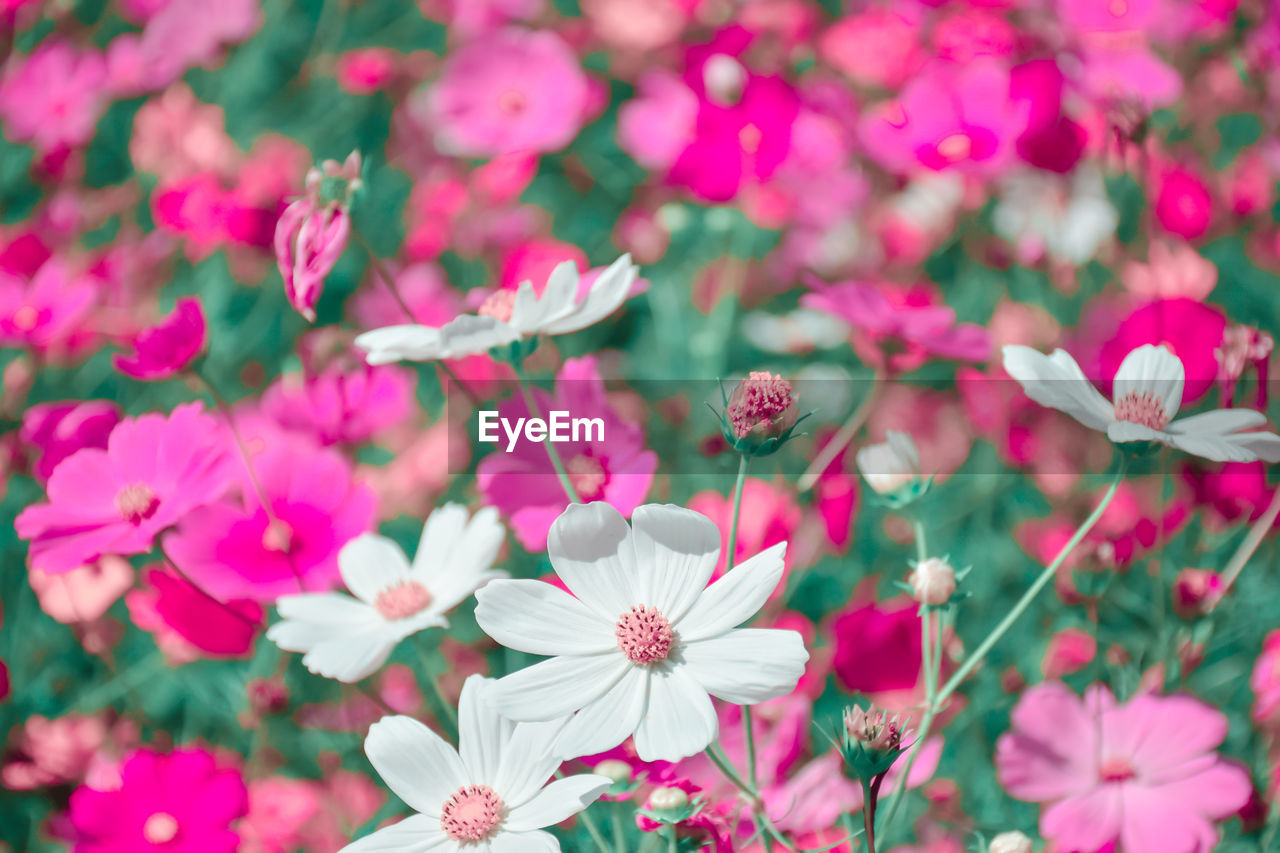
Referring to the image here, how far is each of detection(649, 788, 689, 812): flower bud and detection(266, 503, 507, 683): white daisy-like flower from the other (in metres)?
0.10

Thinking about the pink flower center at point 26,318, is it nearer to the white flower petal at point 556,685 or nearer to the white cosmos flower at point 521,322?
the white cosmos flower at point 521,322

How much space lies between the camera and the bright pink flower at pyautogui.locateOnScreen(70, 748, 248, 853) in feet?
1.19

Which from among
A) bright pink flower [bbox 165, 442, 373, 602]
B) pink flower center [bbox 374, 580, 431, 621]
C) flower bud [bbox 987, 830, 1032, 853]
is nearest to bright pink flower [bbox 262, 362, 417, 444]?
bright pink flower [bbox 165, 442, 373, 602]

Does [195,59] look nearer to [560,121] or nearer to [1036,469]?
[560,121]

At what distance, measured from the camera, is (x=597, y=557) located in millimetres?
258

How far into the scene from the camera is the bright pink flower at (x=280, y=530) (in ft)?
1.15

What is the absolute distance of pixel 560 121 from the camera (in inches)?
25.7

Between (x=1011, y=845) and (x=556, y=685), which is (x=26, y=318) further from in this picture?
(x=1011, y=845)

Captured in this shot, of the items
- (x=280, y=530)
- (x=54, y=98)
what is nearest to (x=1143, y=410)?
(x=280, y=530)

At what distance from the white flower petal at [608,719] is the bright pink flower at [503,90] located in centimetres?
52

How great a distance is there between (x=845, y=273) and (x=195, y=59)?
0.62 meters

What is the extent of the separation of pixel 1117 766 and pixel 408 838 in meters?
0.30

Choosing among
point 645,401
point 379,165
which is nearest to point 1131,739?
point 645,401

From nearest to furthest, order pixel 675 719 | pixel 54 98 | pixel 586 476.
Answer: pixel 675 719 < pixel 586 476 < pixel 54 98
